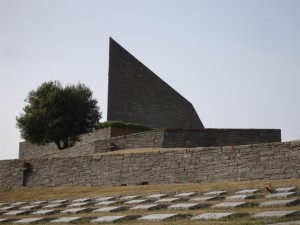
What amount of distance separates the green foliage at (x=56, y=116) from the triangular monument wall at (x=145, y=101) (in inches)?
77.0

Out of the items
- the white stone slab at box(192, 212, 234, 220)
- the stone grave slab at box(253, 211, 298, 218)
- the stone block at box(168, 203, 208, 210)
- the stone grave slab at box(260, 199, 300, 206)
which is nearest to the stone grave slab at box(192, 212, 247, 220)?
the white stone slab at box(192, 212, 234, 220)

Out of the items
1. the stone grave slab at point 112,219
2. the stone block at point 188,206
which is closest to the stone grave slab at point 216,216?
the stone block at point 188,206

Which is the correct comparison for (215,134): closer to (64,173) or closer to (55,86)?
(64,173)

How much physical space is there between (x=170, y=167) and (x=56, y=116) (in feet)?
53.3

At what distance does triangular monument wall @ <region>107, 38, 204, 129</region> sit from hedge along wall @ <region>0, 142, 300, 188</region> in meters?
10.8

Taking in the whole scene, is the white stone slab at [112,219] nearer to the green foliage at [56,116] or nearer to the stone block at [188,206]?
the stone block at [188,206]

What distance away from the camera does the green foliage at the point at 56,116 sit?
31.4m

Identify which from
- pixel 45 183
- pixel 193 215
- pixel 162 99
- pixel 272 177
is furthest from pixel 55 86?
pixel 193 215

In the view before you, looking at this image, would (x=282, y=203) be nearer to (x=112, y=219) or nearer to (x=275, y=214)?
(x=275, y=214)

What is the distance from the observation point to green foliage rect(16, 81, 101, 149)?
31422mm

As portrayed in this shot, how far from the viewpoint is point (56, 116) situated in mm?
31609

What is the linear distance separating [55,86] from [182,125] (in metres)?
9.24

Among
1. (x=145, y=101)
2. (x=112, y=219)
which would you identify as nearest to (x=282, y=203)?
(x=112, y=219)

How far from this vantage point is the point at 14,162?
23344mm
